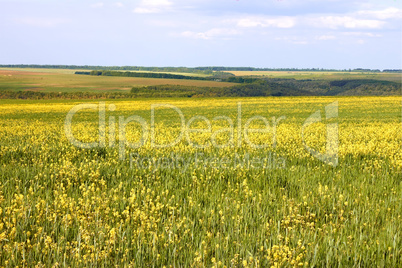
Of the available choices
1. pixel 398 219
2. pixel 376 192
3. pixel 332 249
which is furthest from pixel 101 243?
pixel 376 192

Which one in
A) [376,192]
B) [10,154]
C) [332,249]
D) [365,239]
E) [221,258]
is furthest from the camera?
[10,154]

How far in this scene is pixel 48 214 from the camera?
5.81 m

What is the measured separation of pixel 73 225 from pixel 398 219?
4.80 meters

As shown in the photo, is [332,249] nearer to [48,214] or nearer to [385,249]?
[385,249]

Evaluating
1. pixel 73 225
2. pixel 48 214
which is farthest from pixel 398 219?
pixel 48 214

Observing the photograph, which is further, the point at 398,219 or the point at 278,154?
the point at 278,154

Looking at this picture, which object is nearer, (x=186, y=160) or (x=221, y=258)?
(x=221, y=258)

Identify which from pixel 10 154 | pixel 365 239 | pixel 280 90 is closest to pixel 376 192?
pixel 365 239

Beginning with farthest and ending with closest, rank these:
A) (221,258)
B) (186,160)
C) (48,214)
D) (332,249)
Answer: (186,160) < (48,214) < (332,249) < (221,258)

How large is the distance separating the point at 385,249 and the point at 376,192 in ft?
10.2

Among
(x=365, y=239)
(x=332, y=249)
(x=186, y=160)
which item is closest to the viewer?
(x=332, y=249)

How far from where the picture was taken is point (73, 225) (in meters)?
5.45

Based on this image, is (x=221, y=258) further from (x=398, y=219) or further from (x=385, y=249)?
(x=398, y=219)

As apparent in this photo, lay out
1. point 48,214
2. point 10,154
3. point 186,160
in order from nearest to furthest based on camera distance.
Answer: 1. point 48,214
2. point 186,160
3. point 10,154
